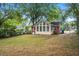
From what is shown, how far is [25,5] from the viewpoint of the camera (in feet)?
21.2

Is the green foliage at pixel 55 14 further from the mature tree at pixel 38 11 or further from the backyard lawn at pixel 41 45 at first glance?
the backyard lawn at pixel 41 45

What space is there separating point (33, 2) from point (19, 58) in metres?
0.73

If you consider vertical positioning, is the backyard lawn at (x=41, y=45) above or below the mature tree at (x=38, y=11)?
below

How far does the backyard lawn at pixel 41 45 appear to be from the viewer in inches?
255

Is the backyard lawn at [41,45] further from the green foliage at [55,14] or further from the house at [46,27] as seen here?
the green foliage at [55,14]

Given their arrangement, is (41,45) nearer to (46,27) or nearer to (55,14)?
(46,27)

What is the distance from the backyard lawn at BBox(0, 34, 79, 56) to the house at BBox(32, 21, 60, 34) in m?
0.06

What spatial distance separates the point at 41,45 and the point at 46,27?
0.24m

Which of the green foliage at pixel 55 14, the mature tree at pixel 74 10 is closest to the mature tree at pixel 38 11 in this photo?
the green foliage at pixel 55 14

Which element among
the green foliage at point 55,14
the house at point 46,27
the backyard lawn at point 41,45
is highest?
the green foliage at point 55,14

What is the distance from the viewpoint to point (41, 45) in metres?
6.50

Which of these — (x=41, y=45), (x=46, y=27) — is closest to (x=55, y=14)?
(x=46, y=27)

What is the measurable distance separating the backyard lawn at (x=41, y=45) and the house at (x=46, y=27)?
6 centimetres

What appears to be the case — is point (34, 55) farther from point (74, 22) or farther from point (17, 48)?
point (74, 22)
